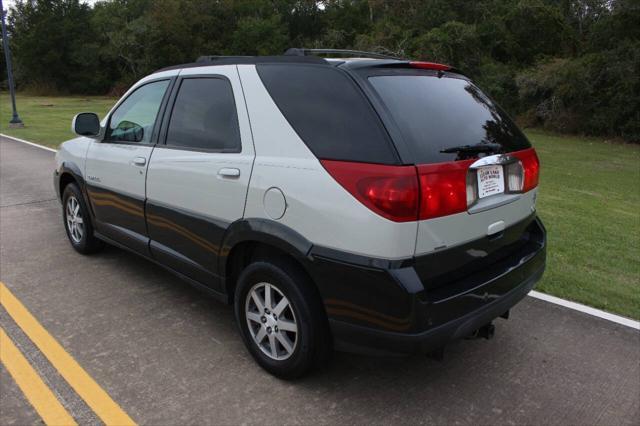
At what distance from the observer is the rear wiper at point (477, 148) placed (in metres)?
2.73

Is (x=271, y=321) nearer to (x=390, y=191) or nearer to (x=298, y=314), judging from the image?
(x=298, y=314)

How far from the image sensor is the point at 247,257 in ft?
10.8

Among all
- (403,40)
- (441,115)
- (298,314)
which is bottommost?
(298,314)

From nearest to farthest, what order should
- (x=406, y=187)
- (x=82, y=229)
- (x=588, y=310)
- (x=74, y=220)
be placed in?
(x=406, y=187), (x=588, y=310), (x=82, y=229), (x=74, y=220)

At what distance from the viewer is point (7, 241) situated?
576 centimetres

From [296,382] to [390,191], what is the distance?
135cm

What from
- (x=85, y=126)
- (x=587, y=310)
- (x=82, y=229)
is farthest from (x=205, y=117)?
(x=587, y=310)

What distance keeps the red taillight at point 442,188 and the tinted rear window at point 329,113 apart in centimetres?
19

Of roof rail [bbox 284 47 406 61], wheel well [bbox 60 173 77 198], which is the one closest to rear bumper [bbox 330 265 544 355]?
roof rail [bbox 284 47 406 61]

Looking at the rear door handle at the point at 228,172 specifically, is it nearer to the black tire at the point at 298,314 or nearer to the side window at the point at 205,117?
the side window at the point at 205,117

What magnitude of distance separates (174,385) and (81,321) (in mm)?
1181

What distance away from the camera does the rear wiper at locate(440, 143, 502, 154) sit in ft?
8.95

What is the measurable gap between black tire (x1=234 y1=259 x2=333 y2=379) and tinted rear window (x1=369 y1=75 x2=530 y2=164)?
0.92 m

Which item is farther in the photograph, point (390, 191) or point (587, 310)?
point (587, 310)
